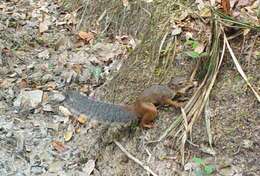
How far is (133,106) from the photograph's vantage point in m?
3.79

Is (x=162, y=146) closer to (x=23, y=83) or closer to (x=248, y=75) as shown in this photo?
(x=248, y=75)

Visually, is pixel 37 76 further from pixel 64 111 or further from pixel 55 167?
pixel 55 167

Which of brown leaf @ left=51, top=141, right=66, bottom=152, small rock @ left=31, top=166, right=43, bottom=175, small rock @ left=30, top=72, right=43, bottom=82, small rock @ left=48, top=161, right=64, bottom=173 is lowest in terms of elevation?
small rock @ left=31, top=166, right=43, bottom=175

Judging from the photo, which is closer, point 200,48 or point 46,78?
point 200,48

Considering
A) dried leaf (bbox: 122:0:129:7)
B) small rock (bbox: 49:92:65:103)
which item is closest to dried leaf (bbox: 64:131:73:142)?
small rock (bbox: 49:92:65:103)

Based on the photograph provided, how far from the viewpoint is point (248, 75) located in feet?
12.4

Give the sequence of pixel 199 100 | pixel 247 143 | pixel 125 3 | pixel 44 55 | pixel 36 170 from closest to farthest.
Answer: pixel 247 143, pixel 199 100, pixel 36 170, pixel 44 55, pixel 125 3

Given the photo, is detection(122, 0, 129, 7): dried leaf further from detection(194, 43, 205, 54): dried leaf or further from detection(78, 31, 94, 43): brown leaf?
detection(194, 43, 205, 54): dried leaf

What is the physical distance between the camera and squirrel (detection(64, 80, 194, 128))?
3.66 m

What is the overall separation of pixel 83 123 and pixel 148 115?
2.22ft

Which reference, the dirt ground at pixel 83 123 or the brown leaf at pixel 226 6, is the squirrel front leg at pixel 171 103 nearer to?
the dirt ground at pixel 83 123

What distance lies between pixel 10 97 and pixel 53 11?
1429 mm

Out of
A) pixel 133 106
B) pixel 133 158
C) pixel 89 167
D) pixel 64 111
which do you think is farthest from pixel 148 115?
pixel 64 111

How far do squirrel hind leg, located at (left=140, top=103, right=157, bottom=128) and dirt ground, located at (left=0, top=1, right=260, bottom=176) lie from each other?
0.05 m
